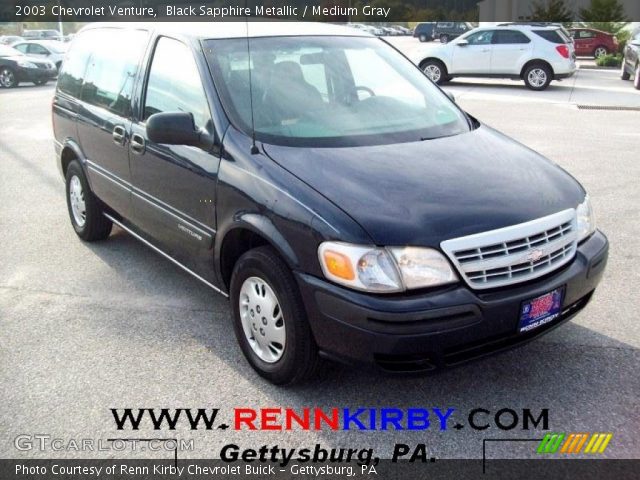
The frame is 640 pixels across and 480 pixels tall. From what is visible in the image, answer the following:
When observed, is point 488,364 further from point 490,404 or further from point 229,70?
point 229,70

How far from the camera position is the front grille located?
2.90 m

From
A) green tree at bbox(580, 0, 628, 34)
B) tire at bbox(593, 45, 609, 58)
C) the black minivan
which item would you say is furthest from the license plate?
green tree at bbox(580, 0, 628, 34)

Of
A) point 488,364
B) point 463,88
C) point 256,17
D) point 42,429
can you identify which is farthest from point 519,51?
point 42,429

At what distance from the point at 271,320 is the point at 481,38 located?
16291 millimetres

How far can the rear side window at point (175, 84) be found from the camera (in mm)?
3800

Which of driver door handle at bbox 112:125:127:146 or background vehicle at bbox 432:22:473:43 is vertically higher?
background vehicle at bbox 432:22:473:43

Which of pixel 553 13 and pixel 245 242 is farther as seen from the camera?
pixel 553 13

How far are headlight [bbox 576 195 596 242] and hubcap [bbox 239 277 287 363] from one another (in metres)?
1.60

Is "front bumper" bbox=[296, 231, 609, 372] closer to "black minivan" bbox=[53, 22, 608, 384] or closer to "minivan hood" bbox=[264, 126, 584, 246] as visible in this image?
"black minivan" bbox=[53, 22, 608, 384]

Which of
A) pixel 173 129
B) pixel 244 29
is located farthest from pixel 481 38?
pixel 173 129

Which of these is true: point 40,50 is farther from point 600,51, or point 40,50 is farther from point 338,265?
point 338,265

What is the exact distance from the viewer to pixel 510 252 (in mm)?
2990

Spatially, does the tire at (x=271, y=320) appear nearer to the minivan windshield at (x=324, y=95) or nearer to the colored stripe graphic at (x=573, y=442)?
the minivan windshield at (x=324, y=95)

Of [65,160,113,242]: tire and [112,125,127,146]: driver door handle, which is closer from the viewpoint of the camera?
[112,125,127,146]: driver door handle
